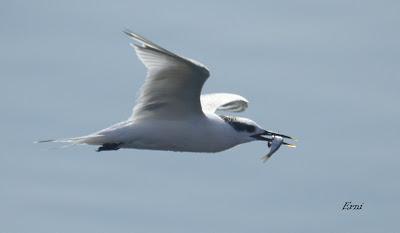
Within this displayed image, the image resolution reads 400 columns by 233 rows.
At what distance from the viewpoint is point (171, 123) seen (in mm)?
Result: 15977

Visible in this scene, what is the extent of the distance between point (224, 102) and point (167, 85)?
3072 millimetres

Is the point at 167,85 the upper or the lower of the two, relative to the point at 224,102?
lower

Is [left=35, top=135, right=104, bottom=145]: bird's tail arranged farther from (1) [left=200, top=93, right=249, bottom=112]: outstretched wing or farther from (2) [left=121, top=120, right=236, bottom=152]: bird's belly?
(1) [left=200, top=93, right=249, bottom=112]: outstretched wing

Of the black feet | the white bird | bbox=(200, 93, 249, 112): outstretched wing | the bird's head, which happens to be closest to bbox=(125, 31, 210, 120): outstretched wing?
the white bird

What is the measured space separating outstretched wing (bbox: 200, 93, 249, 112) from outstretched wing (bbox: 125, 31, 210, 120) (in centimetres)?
228

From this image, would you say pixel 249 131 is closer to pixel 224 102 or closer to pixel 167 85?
pixel 224 102

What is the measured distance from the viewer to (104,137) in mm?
15555

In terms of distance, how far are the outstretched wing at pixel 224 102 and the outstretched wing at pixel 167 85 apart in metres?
2.28

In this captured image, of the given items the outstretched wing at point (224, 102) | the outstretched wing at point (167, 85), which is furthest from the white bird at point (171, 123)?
the outstretched wing at point (224, 102)

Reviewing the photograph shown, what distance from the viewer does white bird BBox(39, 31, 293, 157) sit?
15238 mm

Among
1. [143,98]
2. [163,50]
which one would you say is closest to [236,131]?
[143,98]

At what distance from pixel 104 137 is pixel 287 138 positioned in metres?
3.48

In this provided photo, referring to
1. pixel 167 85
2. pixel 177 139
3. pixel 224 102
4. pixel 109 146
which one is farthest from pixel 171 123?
pixel 224 102

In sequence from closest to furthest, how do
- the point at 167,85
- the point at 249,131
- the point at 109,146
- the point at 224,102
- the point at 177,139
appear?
the point at 167,85, the point at 109,146, the point at 177,139, the point at 249,131, the point at 224,102
